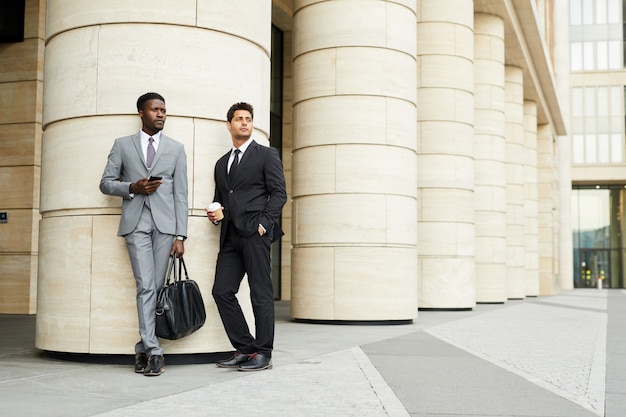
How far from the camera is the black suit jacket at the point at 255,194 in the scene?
698 centimetres

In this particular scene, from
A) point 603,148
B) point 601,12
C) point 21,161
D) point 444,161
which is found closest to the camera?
point 21,161

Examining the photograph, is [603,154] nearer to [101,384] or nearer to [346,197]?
[346,197]

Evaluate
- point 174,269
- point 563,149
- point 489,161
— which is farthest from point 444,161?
point 563,149

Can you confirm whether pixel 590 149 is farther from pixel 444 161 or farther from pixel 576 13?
pixel 444 161

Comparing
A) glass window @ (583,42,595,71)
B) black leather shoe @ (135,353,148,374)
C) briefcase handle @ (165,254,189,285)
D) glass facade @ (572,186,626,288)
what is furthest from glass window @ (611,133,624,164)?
black leather shoe @ (135,353,148,374)

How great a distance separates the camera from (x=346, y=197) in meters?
13.6

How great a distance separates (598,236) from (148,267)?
5956 cm

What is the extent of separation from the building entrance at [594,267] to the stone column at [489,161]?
3972 cm

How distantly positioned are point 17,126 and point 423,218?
949 centimetres

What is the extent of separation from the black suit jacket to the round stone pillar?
1.89 feet

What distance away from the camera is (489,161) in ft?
82.1

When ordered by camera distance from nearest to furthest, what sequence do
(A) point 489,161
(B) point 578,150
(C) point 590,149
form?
(A) point 489,161 → (C) point 590,149 → (B) point 578,150

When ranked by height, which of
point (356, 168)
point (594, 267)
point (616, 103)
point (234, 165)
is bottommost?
point (594, 267)

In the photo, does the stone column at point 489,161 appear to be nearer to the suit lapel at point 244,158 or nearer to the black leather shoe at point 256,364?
the black leather shoe at point 256,364
